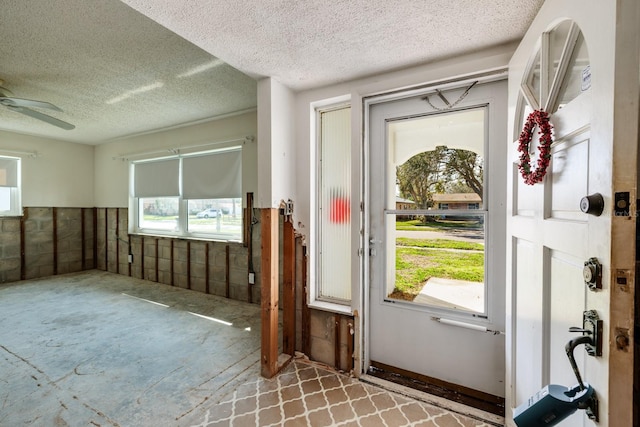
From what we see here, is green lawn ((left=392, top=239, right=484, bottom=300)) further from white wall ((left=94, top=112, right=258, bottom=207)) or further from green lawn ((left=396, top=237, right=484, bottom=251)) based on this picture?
white wall ((left=94, top=112, right=258, bottom=207))

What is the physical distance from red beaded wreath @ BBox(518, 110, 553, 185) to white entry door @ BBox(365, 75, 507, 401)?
0.57m

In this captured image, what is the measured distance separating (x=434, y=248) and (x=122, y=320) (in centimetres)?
357

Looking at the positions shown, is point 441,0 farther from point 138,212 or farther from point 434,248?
point 138,212

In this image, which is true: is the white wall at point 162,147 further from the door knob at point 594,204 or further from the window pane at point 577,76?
the door knob at point 594,204

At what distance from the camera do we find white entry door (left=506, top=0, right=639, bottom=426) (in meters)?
0.68

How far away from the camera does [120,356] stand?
2354mm

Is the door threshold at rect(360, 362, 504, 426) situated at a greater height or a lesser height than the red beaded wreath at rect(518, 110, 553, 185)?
lesser

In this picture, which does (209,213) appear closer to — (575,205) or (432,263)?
(432,263)

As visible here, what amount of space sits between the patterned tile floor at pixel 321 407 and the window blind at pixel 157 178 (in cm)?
358

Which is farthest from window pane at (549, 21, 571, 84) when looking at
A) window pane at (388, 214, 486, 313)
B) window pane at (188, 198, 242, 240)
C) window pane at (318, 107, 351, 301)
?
window pane at (188, 198, 242, 240)

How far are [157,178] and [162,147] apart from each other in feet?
1.87

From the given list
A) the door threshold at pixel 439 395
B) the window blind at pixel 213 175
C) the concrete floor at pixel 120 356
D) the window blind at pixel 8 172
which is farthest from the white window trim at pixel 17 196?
the door threshold at pixel 439 395

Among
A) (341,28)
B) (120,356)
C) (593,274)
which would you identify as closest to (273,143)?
(341,28)

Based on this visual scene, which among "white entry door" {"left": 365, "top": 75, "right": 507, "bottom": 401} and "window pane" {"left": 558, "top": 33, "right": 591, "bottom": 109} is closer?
"window pane" {"left": 558, "top": 33, "right": 591, "bottom": 109}
